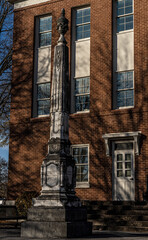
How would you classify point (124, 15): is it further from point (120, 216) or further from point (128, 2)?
point (120, 216)

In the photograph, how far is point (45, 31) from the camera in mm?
22531

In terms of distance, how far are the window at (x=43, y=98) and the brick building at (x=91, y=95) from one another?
5 cm

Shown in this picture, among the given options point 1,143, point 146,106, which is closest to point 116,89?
point 146,106

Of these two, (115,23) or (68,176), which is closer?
(68,176)

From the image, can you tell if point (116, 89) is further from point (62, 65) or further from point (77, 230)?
point (77, 230)

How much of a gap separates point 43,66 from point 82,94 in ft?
10.1

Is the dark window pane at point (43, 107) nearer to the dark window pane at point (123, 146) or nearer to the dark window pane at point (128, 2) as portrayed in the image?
the dark window pane at point (123, 146)

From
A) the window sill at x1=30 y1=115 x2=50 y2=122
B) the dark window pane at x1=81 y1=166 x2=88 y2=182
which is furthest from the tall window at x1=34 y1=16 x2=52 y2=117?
the dark window pane at x1=81 y1=166 x2=88 y2=182

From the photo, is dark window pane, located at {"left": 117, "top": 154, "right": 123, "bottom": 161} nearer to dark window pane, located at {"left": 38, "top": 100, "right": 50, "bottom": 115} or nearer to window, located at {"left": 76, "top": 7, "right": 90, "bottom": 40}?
dark window pane, located at {"left": 38, "top": 100, "right": 50, "bottom": 115}

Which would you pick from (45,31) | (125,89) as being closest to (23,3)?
(45,31)

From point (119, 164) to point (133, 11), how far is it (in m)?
7.59

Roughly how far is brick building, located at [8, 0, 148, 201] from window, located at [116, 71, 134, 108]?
49 millimetres

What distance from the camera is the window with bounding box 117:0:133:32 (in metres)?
20.0

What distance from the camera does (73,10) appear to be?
21.7 meters
